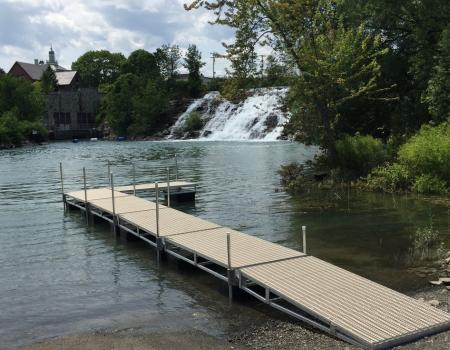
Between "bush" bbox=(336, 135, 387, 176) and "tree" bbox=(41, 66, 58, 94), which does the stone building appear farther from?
"bush" bbox=(336, 135, 387, 176)

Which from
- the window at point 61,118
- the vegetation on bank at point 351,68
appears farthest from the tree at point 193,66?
the vegetation on bank at point 351,68

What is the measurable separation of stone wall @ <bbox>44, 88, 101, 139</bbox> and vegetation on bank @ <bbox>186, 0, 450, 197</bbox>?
86.1 meters

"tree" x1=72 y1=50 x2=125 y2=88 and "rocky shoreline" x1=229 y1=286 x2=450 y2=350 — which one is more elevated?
"tree" x1=72 y1=50 x2=125 y2=88

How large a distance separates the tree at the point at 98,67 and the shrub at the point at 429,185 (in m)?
131

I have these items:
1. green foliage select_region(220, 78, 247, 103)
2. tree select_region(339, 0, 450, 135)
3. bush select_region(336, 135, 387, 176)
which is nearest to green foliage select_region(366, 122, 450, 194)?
bush select_region(336, 135, 387, 176)

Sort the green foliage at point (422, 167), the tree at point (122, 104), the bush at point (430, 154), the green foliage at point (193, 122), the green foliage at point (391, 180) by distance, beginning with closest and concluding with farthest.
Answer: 1. the bush at point (430, 154)
2. the green foliage at point (422, 167)
3. the green foliage at point (391, 180)
4. the green foliage at point (193, 122)
5. the tree at point (122, 104)

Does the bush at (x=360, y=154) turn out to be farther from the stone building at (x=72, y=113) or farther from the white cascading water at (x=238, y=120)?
the stone building at (x=72, y=113)

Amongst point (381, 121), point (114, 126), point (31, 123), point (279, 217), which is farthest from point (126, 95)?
point (279, 217)

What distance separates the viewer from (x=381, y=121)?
33031 millimetres

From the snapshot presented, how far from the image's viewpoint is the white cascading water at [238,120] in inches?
2879

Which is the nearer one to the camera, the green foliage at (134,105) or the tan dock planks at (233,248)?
the tan dock planks at (233,248)

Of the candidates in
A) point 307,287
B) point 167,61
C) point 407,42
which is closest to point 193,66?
point 167,61

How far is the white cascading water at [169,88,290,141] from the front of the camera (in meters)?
73.1

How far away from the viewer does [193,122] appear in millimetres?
87625
